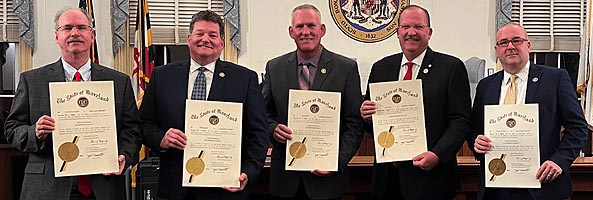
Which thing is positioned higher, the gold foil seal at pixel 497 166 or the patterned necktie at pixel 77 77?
the patterned necktie at pixel 77 77

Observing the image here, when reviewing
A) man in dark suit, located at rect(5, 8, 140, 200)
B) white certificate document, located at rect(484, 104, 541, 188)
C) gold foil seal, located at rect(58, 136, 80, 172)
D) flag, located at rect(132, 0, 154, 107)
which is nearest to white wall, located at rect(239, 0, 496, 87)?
flag, located at rect(132, 0, 154, 107)

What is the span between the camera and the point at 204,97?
10.1 ft

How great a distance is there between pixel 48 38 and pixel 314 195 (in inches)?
171

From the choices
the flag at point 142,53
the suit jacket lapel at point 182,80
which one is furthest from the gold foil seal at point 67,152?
the flag at point 142,53

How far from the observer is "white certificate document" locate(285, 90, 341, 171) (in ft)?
10.4

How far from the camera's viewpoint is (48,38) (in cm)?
667

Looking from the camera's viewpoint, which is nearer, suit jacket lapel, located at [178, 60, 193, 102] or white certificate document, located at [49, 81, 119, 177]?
white certificate document, located at [49, 81, 119, 177]

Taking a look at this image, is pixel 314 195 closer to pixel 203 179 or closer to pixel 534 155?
pixel 203 179

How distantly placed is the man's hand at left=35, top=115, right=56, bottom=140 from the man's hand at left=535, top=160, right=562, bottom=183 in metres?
1.99

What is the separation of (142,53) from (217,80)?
2980mm

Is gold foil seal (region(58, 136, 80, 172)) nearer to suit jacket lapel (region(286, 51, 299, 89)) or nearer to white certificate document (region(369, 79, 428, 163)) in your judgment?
suit jacket lapel (region(286, 51, 299, 89))

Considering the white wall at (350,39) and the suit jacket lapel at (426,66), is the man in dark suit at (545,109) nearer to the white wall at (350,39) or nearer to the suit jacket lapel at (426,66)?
the suit jacket lapel at (426,66)

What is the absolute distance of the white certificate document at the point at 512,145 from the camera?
9.98 ft

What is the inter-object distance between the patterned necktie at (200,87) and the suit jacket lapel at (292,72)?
1.33 feet
